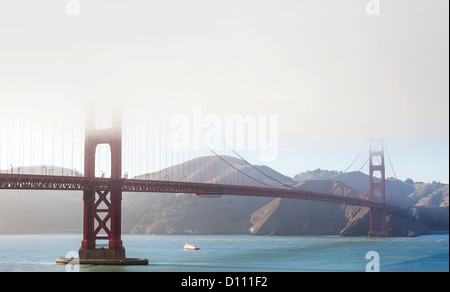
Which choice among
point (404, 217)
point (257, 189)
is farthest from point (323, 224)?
point (257, 189)

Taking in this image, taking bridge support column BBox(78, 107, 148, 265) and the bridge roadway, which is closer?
the bridge roadway

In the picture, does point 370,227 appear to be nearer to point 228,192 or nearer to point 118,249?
point 228,192

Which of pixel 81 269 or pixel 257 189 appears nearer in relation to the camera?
pixel 81 269

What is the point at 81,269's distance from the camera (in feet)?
169

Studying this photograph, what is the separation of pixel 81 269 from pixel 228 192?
28.8m

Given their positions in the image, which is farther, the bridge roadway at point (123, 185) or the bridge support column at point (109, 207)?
the bridge support column at point (109, 207)

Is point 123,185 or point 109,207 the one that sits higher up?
point 123,185

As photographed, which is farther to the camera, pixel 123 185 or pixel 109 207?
pixel 123 185
